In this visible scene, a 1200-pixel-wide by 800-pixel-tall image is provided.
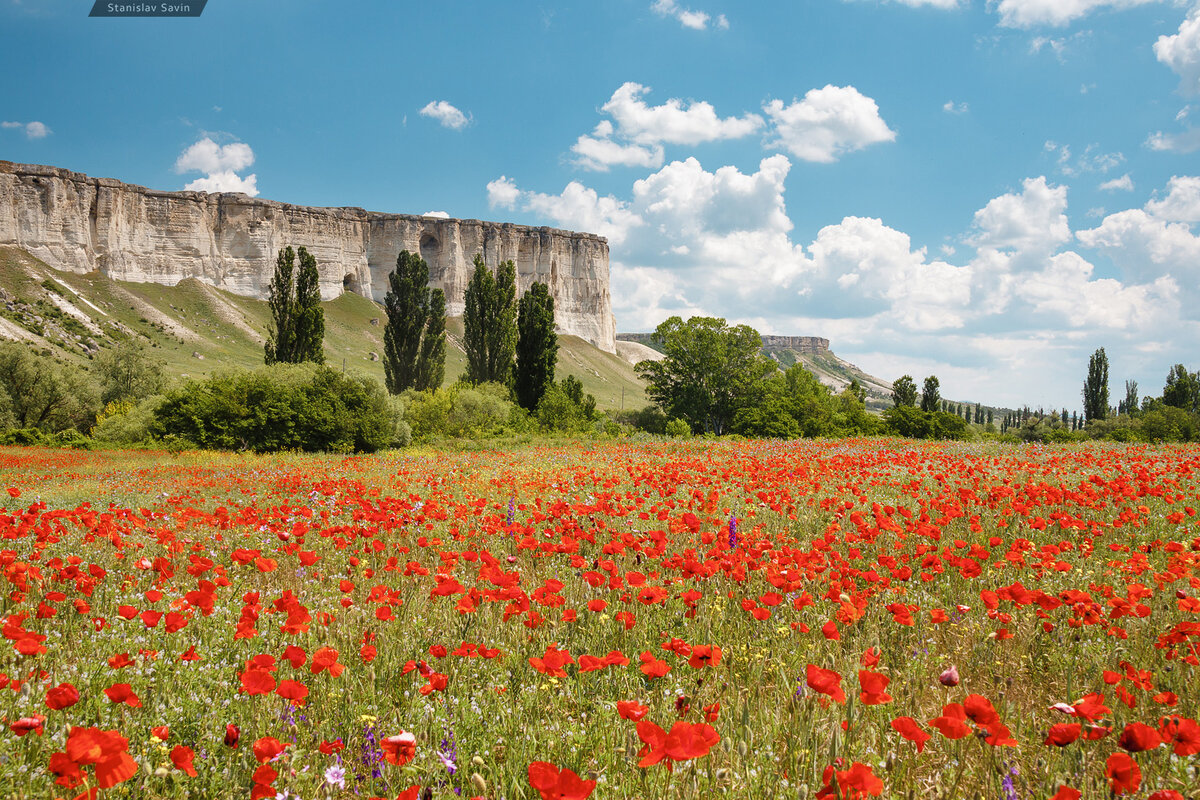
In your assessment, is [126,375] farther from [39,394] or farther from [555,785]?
[555,785]

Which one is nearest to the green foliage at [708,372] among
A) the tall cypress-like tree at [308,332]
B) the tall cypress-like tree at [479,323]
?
the tall cypress-like tree at [479,323]

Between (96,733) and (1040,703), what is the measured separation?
4109mm

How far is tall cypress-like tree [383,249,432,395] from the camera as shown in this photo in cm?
5475

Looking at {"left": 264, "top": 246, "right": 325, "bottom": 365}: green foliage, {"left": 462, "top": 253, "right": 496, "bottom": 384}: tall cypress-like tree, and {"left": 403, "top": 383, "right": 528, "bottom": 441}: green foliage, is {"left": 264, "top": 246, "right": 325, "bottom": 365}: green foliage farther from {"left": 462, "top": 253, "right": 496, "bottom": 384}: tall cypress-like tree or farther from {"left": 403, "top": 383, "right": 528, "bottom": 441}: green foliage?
{"left": 462, "top": 253, "right": 496, "bottom": 384}: tall cypress-like tree

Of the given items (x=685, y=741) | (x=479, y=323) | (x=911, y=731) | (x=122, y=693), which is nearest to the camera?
(x=685, y=741)

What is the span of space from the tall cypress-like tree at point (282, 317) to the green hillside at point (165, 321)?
4045cm

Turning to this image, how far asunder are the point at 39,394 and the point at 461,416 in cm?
3382

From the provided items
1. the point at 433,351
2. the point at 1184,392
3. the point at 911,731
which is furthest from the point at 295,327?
the point at 1184,392

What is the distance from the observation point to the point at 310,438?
29.8 meters

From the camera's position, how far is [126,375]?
169ft

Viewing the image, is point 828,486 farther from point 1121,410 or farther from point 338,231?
point 338,231

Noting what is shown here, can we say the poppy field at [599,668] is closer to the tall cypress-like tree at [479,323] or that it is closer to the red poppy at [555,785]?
the red poppy at [555,785]

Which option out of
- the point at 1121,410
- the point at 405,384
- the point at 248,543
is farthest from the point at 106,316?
the point at 1121,410

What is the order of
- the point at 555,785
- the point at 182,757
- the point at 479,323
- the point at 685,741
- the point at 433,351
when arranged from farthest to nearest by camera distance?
the point at 433,351 → the point at 479,323 → the point at 182,757 → the point at 685,741 → the point at 555,785
